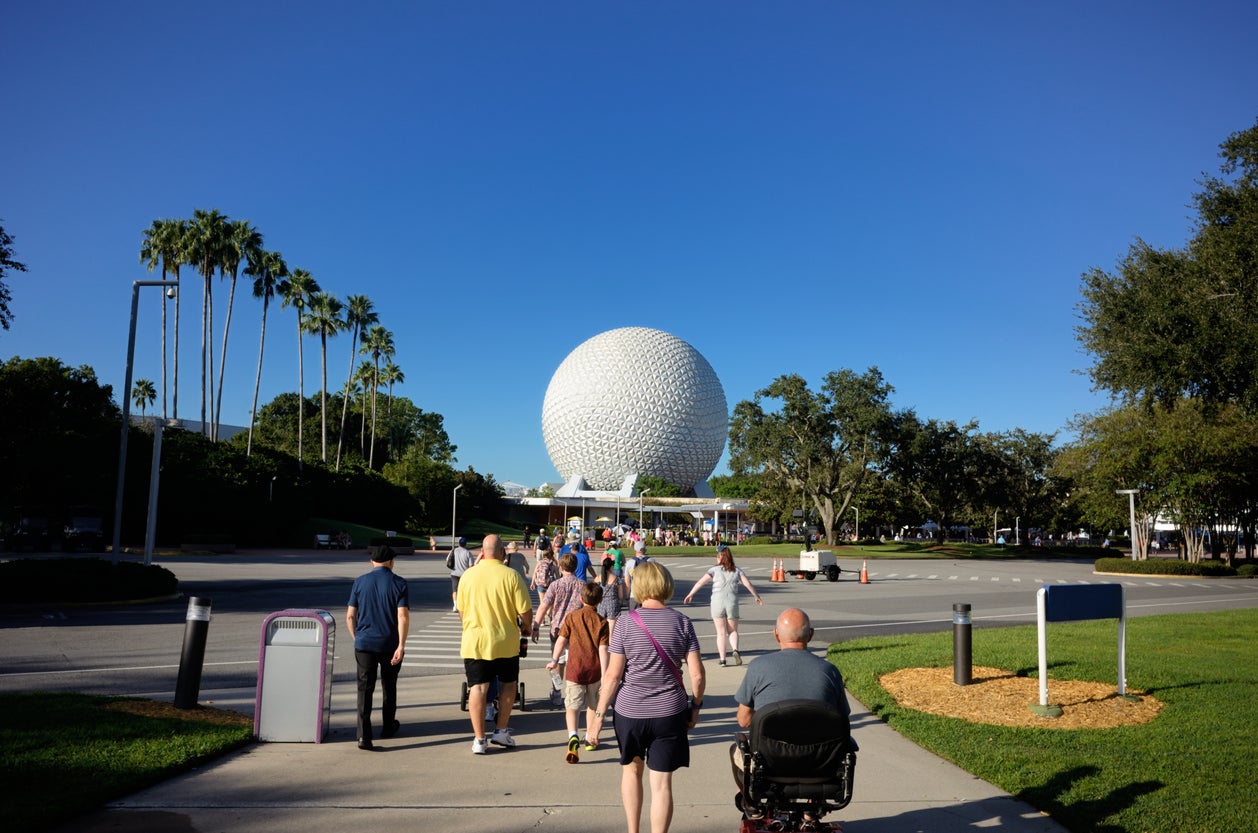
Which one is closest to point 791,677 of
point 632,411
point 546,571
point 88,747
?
point 88,747

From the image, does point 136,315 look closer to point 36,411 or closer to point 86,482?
point 36,411

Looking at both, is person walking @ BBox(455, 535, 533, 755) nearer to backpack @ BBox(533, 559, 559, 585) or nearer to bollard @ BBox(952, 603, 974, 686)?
bollard @ BBox(952, 603, 974, 686)

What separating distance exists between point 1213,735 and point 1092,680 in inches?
104

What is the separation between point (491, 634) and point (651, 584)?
2.35 metres

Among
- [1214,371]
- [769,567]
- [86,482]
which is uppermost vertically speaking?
[1214,371]

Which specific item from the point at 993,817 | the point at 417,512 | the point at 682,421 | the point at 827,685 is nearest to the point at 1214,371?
the point at 993,817

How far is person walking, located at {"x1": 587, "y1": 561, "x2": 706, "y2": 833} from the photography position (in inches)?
192

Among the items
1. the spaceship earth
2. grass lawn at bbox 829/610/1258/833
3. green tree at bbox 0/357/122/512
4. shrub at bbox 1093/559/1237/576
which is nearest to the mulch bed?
grass lawn at bbox 829/610/1258/833

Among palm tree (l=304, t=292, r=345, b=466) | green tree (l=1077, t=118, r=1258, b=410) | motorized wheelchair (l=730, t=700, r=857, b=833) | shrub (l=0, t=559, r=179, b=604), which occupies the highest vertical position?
palm tree (l=304, t=292, r=345, b=466)

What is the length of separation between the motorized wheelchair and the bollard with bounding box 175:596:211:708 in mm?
5861

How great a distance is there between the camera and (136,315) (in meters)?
20.6

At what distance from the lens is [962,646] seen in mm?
9797

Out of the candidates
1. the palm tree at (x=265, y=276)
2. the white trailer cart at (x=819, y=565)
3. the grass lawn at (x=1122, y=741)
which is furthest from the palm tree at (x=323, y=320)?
the grass lawn at (x=1122, y=741)

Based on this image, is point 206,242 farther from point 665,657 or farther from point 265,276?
point 665,657
